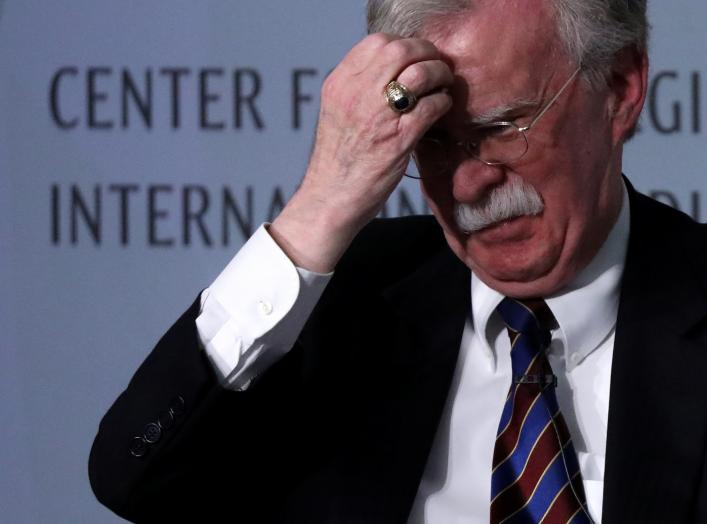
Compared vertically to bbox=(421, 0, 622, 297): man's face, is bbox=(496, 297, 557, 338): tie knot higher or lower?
lower

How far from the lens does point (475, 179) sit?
1.55 m

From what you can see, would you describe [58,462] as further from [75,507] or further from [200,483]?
[200,483]

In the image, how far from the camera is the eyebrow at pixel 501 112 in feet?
5.00

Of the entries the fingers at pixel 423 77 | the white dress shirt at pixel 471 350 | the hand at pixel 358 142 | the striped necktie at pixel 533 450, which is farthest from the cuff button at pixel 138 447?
the fingers at pixel 423 77

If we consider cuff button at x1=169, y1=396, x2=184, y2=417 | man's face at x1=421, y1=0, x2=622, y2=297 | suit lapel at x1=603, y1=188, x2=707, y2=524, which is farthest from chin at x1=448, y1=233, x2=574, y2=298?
cuff button at x1=169, y1=396, x2=184, y2=417

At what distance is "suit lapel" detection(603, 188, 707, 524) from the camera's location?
5.00 feet

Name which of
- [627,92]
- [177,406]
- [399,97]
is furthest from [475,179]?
[177,406]

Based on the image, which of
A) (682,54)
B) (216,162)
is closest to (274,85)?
(216,162)

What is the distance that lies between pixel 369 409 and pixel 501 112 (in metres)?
0.44

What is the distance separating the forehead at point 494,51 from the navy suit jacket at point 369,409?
301 mm

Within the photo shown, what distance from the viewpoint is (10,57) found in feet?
7.66

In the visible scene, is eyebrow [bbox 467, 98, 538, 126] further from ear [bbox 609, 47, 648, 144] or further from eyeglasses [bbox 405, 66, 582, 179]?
ear [bbox 609, 47, 648, 144]

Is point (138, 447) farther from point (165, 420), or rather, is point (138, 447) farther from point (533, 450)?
point (533, 450)

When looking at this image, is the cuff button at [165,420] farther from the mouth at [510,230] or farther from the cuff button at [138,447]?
the mouth at [510,230]
